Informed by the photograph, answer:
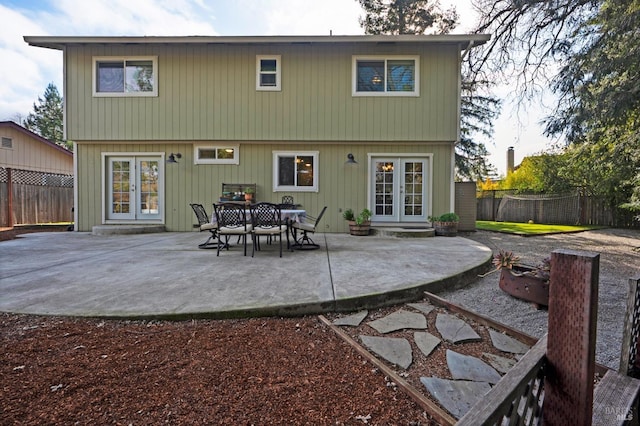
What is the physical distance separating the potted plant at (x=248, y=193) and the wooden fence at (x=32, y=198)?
24.4 feet

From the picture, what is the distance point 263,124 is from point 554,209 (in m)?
11.6

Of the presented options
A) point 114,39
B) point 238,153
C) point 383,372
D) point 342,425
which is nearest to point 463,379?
point 383,372

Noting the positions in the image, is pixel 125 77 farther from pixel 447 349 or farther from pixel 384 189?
pixel 447 349

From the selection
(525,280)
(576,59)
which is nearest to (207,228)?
Answer: (525,280)

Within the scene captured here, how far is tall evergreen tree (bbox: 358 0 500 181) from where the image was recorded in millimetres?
12031

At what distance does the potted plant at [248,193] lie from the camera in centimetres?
743

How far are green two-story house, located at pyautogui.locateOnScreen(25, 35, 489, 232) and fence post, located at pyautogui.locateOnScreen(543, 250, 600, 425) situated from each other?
694 cm

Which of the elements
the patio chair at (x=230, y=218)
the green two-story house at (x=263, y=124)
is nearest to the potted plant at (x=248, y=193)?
the green two-story house at (x=263, y=124)

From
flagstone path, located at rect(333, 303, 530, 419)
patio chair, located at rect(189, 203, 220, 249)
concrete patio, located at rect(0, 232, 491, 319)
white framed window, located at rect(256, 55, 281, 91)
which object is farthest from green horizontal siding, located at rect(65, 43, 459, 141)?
flagstone path, located at rect(333, 303, 530, 419)

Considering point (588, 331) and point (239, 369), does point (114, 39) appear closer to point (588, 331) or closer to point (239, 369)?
point (239, 369)

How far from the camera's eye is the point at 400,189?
310 inches

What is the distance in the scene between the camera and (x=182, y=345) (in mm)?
2020

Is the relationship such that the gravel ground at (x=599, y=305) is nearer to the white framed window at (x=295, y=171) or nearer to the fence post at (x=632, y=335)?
the fence post at (x=632, y=335)

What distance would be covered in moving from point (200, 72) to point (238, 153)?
2.17 m
